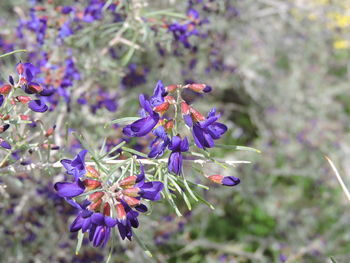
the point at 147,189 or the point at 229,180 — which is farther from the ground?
the point at 147,189

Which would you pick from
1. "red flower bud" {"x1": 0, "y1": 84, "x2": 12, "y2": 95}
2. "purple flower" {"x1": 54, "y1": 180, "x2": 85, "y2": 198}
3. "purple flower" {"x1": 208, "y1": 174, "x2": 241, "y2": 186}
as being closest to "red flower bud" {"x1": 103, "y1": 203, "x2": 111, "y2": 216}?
"purple flower" {"x1": 54, "y1": 180, "x2": 85, "y2": 198}

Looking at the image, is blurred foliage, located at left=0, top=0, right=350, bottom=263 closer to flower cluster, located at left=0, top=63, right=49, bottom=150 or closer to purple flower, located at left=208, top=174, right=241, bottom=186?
flower cluster, located at left=0, top=63, right=49, bottom=150

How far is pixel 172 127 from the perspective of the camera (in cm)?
174

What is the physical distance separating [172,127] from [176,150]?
0.11 meters

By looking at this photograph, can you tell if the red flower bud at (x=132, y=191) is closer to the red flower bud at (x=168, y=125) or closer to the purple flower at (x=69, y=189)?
the purple flower at (x=69, y=189)

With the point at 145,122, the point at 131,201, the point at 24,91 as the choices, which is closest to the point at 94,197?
the point at 131,201

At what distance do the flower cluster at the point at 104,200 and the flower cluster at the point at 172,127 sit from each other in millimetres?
158

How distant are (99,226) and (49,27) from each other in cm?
195

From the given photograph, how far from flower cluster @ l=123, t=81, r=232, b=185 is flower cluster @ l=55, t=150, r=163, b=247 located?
0.16m

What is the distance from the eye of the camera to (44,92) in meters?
1.88

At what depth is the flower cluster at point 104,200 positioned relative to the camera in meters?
1.58

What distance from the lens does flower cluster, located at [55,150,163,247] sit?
158cm

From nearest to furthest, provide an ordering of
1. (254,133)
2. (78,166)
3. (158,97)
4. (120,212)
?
(120,212), (78,166), (158,97), (254,133)

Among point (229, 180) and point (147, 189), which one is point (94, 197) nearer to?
point (147, 189)
